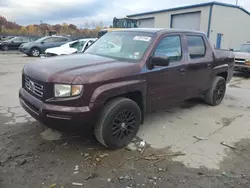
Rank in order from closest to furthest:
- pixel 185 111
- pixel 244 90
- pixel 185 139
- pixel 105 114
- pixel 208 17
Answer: pixel 105 114 → pixel 185 139 → pixel 185 111 → pixel 244 90 → pixel 208 17

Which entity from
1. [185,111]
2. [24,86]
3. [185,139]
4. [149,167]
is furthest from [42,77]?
[185,111]

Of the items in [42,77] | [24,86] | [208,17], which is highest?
[208,17]

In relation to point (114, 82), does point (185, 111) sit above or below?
below

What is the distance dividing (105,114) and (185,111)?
2782 millimetres

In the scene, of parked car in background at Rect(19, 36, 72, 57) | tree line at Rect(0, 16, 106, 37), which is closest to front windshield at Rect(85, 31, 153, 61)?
parked car in background at Rect(19, 36, 72, 57)


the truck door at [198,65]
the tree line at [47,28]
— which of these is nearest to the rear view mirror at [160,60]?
the truck door at [198,65]

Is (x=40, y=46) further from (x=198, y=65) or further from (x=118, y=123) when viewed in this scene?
(x=118, y=123)

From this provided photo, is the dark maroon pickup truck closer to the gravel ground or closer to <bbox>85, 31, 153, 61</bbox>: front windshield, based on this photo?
<bbox>85, 31, 153, 61</bbox>: front windshield

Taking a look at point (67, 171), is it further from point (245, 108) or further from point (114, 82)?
point (245, 108)

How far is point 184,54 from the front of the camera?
4.53 metres

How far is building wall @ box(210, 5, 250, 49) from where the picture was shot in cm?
2064

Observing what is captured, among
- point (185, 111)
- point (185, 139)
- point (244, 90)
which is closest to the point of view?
point (185, 139)

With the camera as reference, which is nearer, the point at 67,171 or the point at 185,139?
the point at 67,171

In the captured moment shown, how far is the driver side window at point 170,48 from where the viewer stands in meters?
4.06
